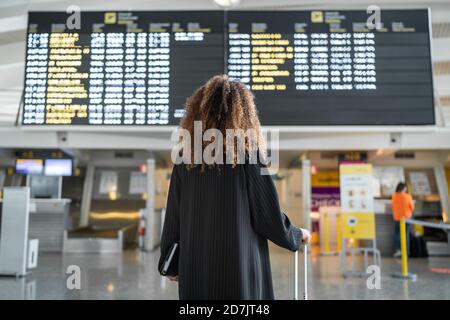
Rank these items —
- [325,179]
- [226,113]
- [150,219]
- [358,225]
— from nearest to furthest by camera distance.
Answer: [226,113] < [358,225] < [150,219] < [325,179]

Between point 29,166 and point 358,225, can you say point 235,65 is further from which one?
point 29,166

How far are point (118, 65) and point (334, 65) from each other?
2.25m

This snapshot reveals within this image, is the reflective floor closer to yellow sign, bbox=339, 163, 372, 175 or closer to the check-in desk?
yellow sign, bbox=339, 163, 372, 175

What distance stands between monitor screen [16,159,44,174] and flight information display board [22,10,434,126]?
6180mm

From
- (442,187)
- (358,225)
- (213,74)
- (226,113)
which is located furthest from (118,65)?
(442,187)

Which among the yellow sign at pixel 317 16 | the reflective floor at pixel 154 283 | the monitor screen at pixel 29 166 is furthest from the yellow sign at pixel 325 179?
the yellow sign at pixel 317 16

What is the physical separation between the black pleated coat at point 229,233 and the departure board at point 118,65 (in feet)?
8.81

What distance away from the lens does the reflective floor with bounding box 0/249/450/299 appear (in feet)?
15.1

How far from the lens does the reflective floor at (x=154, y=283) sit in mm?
4613

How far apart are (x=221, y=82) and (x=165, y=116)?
2536 millimetres

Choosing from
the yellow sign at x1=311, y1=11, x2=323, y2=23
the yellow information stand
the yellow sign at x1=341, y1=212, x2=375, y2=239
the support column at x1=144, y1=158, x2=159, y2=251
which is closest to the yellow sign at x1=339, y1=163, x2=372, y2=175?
the yellow information stand

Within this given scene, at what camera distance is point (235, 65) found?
4.41 m

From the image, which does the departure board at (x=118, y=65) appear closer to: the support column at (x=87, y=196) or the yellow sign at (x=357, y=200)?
the yellow sign at (x=357, y=200)
